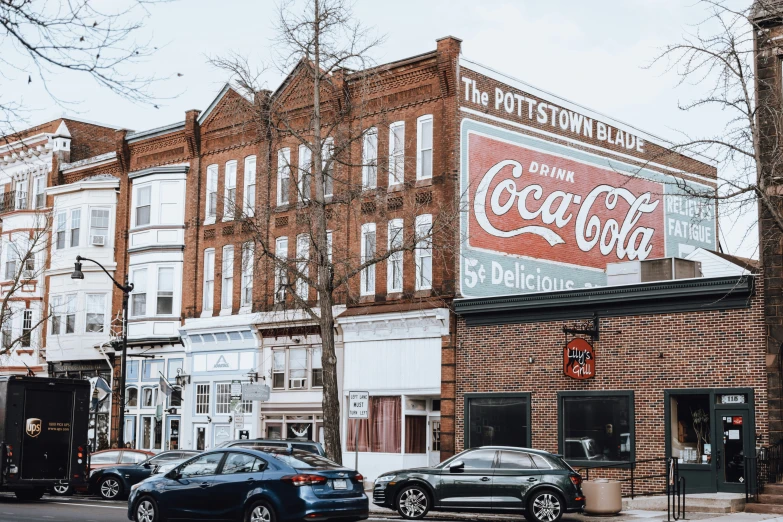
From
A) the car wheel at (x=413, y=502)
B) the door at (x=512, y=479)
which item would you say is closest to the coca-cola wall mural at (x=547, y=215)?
the car wheel at (x=413, y=502)

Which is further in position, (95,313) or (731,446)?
(95,313)

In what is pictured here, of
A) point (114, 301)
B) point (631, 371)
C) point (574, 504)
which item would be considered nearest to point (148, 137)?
point (114, 301)

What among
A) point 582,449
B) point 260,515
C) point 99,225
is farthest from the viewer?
point 99,225

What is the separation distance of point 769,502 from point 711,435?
268 centimetres

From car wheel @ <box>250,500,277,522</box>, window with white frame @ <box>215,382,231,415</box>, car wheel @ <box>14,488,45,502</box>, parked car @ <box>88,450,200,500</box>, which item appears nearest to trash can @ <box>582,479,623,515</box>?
car wheel @ <box>250,500,277,522</box>

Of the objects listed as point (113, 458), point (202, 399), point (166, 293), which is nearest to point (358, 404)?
point (113, 458)

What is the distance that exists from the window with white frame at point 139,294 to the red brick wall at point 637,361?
52.6 ft

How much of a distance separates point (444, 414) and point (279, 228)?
10.6m

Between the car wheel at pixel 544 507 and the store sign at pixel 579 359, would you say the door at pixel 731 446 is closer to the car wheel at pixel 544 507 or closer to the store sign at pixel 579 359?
the store sign at pixel 579 359

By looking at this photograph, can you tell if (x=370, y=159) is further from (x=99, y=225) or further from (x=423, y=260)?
(x=99, y=225)

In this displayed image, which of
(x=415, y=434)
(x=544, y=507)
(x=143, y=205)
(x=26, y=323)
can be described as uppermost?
(x=143, y=205)

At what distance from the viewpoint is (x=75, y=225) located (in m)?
45.0

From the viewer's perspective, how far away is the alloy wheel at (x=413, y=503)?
888 inches

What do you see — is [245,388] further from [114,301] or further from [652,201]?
[652,201]
